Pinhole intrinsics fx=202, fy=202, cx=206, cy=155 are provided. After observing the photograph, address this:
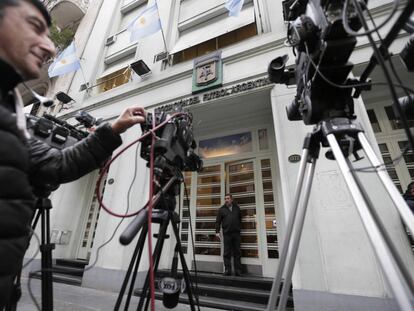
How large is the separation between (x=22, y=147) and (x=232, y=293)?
3349 mm

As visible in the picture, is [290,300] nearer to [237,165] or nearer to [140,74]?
[237,165]

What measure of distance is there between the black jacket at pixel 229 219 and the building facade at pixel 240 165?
42 cm

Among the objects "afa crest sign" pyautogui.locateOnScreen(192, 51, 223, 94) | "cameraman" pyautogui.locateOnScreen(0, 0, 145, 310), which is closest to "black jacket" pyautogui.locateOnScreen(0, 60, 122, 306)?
"cameraman" pyautogui.locateOnScreen(0, 0, 145, 310)

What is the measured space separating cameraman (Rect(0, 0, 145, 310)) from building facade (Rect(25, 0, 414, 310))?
1.16 meters

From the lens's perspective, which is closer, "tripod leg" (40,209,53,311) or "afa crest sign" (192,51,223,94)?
"tripod leg" (40,209,53,311)

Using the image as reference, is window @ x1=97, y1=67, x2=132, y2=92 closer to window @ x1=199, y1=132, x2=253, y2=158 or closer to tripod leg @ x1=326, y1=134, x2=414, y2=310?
window @ x1=199, y1=132, x2=253, y2=158

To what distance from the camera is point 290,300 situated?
285cm

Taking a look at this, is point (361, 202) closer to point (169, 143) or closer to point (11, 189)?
point (169, 143)

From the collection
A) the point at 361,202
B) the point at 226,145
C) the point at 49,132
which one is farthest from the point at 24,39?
the point at 226,145

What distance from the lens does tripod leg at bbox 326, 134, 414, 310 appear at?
542 millimetres

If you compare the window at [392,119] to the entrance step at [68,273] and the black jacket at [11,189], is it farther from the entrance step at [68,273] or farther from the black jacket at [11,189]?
the entrance step at [68,273]

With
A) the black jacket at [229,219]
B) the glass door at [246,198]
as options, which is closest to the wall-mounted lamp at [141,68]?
the glass door at [246,198]

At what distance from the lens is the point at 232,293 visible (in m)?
3.08

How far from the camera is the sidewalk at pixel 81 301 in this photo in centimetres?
257
